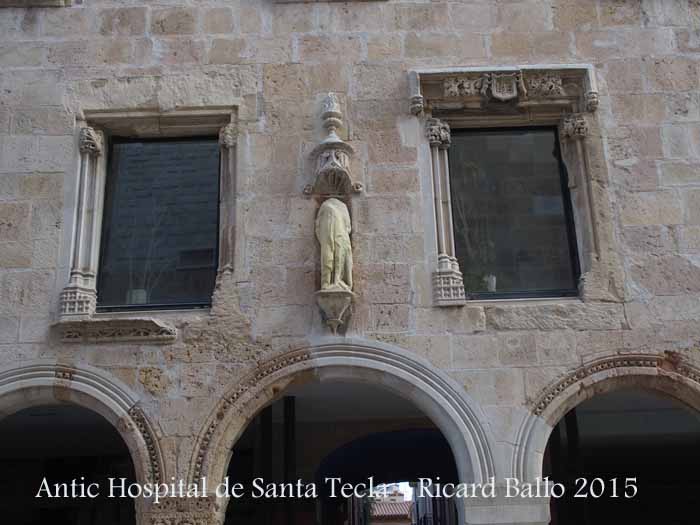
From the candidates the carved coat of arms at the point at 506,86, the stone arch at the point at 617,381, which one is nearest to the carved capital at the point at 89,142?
the carved coat of arms at the point at 506,86

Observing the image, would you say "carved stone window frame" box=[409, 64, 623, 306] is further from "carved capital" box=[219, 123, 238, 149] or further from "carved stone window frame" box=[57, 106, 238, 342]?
"carved stone window frame" box=[57, 106, 238, 342]

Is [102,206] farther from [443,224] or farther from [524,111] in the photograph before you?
[524,111]

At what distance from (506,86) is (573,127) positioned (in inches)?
29.2

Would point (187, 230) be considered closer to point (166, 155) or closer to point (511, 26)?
point (166, 155)

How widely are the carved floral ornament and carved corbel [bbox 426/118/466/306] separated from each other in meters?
0.30

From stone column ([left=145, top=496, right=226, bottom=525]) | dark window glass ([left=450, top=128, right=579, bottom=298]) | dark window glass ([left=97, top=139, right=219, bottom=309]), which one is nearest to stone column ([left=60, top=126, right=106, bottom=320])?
dark window glass ([left=97, top=139, right=219, bottom=309])

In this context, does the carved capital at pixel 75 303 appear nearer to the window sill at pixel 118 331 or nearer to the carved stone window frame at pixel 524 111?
the window sill at pixel 118 331

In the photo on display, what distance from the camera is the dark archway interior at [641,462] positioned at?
9.79 meters

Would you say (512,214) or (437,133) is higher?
(437,133)

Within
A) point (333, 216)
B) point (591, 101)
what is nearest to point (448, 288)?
point (333, 216)

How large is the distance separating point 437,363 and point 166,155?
342 cm

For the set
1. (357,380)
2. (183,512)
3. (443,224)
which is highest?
(443,224)

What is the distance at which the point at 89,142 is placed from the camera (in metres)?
7.88

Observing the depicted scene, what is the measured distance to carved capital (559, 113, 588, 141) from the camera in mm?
7848
